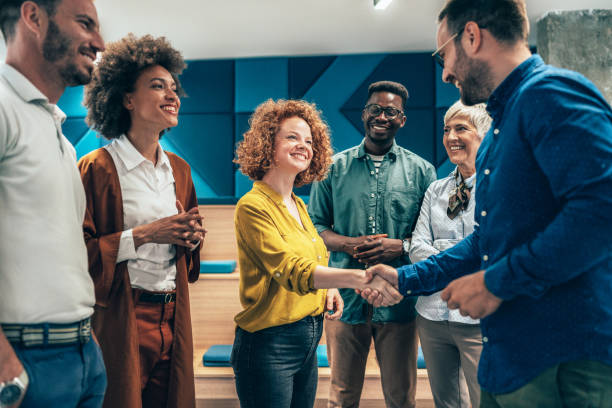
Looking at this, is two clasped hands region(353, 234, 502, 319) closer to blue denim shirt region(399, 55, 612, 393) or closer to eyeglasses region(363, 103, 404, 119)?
blue denim shirt region(399, 55, 612, 393)

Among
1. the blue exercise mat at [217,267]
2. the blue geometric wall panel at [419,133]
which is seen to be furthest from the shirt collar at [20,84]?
the blue geometric wall panel at [419,133]

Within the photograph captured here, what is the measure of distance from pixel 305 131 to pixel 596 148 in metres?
1.31

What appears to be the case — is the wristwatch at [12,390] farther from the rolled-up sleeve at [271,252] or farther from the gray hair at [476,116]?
the gray hair at [476,116]

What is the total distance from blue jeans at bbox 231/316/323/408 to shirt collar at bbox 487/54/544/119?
3.64ft

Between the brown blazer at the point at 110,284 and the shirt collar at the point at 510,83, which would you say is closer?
the shirt collar at the point at 510,83

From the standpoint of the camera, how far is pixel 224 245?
4324 millimetres

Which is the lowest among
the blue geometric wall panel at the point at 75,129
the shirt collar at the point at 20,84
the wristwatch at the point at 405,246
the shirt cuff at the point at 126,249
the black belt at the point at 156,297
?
the black belt at the point at 156,297

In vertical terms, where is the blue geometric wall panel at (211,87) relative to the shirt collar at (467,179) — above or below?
above

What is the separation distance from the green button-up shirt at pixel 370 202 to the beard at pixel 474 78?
4.07 feet

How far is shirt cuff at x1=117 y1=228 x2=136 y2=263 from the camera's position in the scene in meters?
1.70

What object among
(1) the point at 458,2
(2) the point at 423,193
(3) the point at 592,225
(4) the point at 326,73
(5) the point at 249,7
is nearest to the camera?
(3) the point at 592,225

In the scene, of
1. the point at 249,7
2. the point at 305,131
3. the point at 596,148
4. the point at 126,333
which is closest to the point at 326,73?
the point at 249,7

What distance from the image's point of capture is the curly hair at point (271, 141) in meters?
2.03

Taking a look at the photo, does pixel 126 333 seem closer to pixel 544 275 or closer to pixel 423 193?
pixel 544 275
